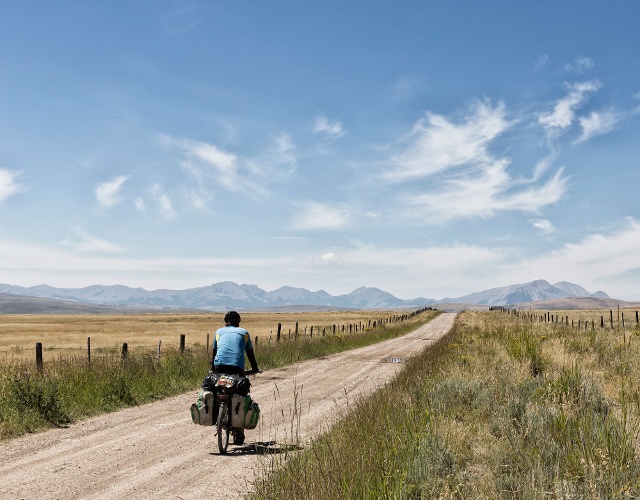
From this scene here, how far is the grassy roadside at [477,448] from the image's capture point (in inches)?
188

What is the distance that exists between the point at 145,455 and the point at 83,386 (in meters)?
6.18

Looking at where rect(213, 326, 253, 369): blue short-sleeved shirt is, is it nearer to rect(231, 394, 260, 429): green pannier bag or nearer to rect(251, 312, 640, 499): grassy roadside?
→ rect(231, 394, 260, 429): green pannier bag

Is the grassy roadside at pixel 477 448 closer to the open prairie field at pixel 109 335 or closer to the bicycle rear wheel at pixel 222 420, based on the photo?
the bicycle rear wheel at pixel 222 420

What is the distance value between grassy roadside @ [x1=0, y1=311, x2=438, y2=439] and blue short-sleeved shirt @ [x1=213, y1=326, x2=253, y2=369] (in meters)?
4.85

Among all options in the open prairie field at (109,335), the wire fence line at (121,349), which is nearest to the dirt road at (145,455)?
the wire fence line at (121,349)

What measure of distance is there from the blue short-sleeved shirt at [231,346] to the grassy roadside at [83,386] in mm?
Answer: 4848

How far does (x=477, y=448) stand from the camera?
6738 millimetres

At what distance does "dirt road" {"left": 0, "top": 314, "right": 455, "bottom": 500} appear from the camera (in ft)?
22.8

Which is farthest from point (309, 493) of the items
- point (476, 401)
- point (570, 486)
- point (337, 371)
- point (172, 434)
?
point (337, 371)

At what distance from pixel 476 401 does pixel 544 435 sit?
2.85 m

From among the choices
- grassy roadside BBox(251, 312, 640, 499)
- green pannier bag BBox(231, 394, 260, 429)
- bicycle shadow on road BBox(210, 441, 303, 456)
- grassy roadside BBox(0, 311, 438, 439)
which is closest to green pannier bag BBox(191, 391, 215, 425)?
green pannier bag BBox(231, 394, 260, 429)

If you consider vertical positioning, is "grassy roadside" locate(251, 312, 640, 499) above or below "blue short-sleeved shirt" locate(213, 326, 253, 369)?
below

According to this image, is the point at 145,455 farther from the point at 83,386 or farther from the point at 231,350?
the point at 83,386

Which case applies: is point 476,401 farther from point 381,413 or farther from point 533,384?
point 381,413
